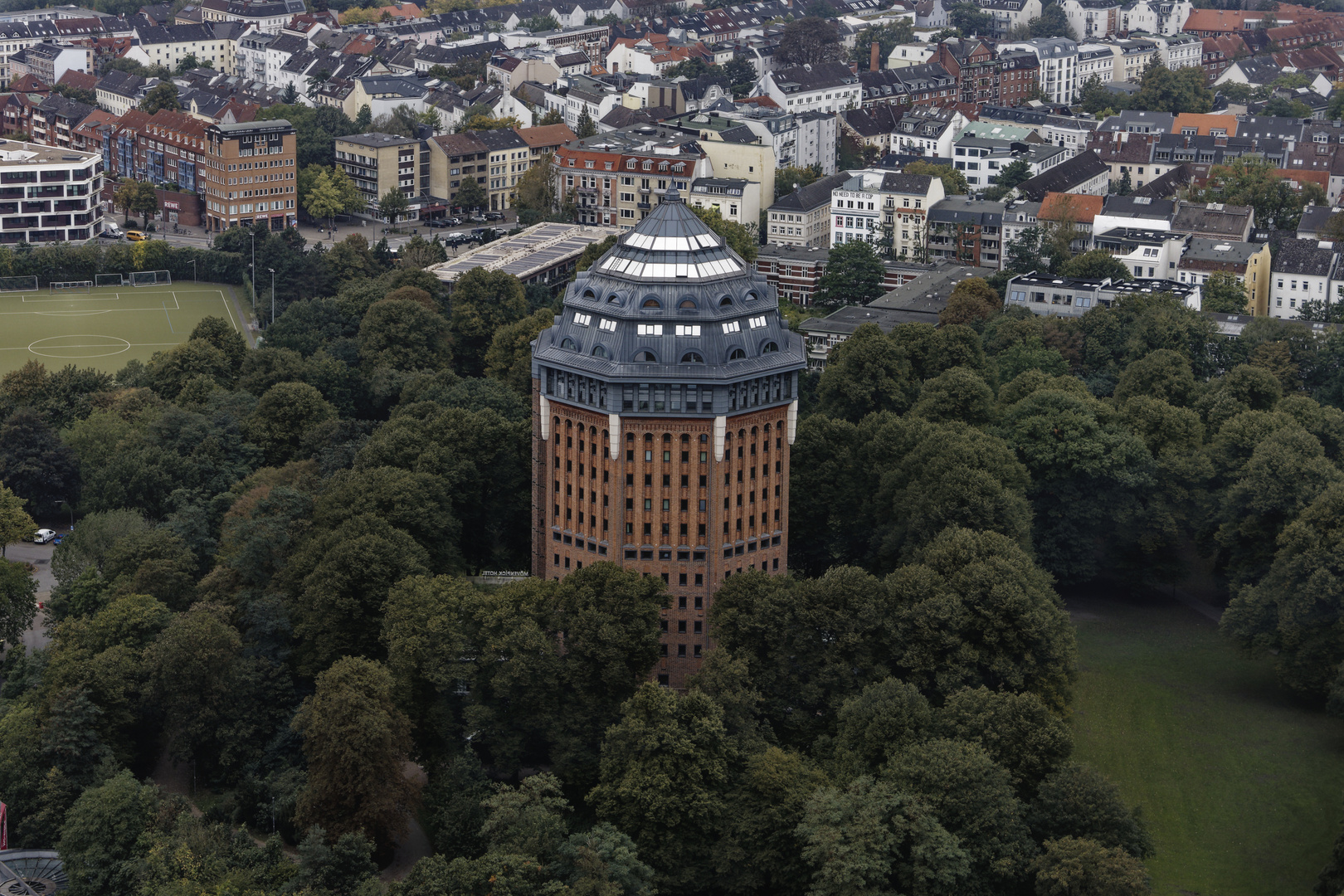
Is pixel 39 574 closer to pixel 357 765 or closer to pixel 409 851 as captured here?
pixel 409 851

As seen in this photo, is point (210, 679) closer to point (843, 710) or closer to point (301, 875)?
point (301, 875)

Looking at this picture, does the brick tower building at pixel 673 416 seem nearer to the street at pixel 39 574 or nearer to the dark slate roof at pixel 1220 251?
the street at pixel 39 574

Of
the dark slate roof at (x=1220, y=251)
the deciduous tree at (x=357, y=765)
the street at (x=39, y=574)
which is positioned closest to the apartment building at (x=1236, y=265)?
the dark slate roof at (x=1220, y=251)

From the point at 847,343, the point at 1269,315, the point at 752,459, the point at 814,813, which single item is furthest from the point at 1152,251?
the point at 814,813

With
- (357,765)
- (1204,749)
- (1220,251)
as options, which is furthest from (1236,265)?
(357,765)

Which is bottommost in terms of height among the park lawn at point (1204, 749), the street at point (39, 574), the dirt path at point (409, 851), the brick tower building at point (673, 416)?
the dirt path at point (409, 851)

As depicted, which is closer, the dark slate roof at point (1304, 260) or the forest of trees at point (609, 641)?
the forest of trees at point (609, 641)
